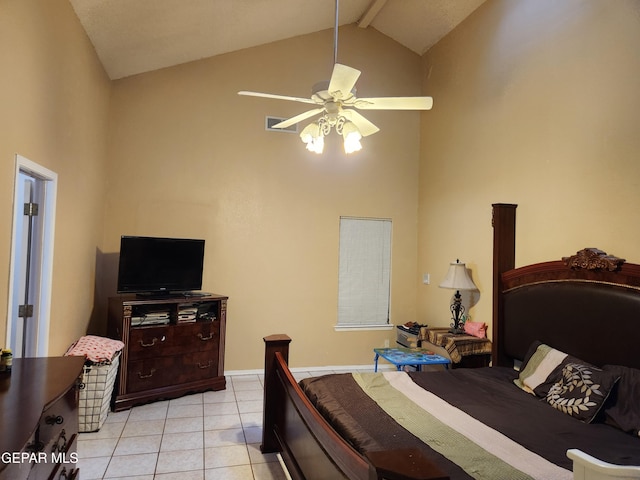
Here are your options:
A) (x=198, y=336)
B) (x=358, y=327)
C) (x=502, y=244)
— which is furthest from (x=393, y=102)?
(x=358, y=327)

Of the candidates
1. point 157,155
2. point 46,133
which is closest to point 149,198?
point 157,155

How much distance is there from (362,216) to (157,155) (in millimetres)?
2596

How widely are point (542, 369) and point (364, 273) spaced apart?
8.97 feet

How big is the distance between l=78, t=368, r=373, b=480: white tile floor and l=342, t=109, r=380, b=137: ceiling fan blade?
96.0 inches

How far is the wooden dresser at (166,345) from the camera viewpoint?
3814 mm

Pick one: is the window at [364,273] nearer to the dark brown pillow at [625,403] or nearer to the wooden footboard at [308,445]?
the wooden footboard at [308,445]

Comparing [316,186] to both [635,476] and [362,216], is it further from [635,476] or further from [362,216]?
[635,476]

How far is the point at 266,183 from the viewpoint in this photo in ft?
16.4

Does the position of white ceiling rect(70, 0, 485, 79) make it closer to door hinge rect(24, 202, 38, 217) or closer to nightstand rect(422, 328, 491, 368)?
door hinge rect(24, 202, 38, 217)

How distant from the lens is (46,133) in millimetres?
2674

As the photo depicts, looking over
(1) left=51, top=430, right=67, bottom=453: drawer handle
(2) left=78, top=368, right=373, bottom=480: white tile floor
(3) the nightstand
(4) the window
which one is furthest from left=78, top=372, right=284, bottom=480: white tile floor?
(3) the nightstand

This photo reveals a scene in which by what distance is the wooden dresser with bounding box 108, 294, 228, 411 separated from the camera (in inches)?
150

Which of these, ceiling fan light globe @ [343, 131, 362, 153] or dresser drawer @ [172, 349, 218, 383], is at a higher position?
A: ceiling fan light globe @ [343, 131, 362, 153]

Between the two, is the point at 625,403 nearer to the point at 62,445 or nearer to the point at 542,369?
the point at 542,369
